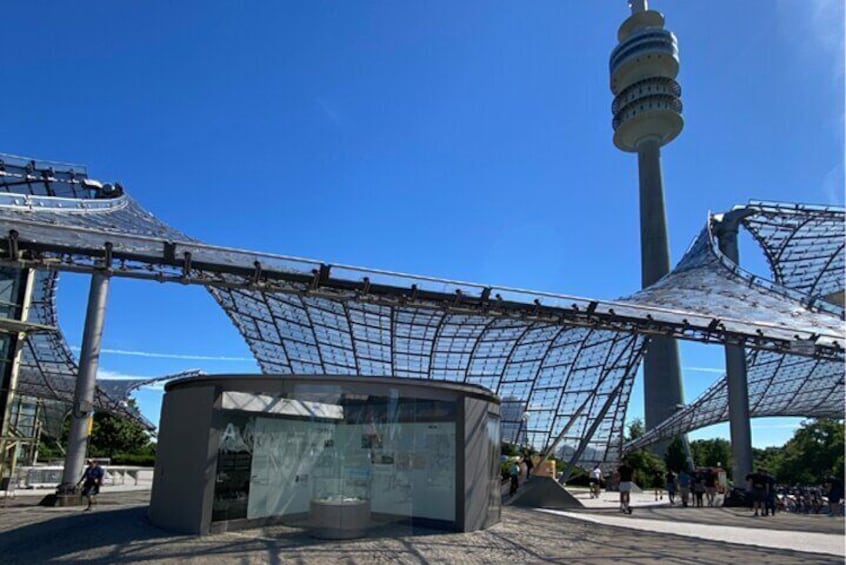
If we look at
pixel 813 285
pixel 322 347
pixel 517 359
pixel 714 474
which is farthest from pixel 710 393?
pixel 322 347

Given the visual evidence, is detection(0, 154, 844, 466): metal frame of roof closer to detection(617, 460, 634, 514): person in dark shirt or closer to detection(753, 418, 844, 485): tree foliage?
detection(617, 460, 634, 514): person in dark shirt

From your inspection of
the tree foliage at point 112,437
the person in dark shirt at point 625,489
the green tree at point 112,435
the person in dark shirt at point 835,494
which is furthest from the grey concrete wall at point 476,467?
the green tree at point 112,435

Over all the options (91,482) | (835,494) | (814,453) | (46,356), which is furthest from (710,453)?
(91,482)

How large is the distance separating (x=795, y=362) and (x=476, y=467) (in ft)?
136

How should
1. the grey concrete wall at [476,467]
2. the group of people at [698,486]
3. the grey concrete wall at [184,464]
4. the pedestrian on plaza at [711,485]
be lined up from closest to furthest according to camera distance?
the grey concrete wall at [184,464], the grey concrete wall at [476,467], the group of people at [698,486], the pedestrian on plaza at [711,485]

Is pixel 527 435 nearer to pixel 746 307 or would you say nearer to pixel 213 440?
pixel 746 307

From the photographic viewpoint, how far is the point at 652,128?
3541 inches

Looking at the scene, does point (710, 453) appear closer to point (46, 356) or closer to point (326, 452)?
point (46, 356)

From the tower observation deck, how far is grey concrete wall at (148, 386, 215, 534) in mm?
79743

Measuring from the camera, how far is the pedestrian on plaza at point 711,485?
85.5ft

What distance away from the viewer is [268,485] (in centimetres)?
1266

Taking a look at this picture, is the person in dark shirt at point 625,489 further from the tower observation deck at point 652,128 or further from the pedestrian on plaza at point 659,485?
the tower observation deck at point 652,128

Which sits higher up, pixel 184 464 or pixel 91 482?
pixel 184 464

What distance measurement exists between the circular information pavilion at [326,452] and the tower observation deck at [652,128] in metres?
76.9
